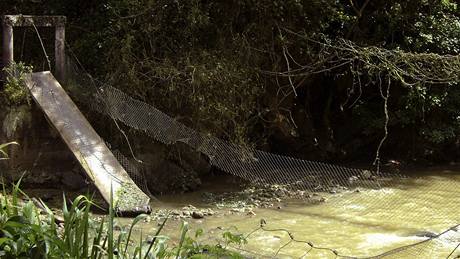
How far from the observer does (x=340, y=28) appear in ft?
25.8

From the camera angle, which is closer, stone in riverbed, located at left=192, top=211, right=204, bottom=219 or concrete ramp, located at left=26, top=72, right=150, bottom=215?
concrete ramp, located at left=26, top=72, right=150, bottom=215

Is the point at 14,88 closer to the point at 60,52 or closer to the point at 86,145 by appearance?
the point at 60,52

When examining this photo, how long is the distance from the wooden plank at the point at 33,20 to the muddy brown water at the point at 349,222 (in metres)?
2.28

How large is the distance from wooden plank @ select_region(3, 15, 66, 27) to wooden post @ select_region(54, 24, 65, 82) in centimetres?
6

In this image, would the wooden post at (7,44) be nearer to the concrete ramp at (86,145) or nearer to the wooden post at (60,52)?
the concrete ramp at (86,145)

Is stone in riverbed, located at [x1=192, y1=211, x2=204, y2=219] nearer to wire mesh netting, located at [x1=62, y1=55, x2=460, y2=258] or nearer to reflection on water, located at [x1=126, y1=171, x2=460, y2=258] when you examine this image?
reflection on water, located at [x1=126, y1=171, x2=460, y2=258]

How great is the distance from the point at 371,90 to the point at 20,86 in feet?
15.8

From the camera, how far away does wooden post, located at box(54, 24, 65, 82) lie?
661 cm

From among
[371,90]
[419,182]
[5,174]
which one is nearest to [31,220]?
[5,174]

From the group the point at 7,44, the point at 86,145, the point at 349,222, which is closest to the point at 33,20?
the point at 7,44

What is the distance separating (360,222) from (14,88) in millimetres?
3773

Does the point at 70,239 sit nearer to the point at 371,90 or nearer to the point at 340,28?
the point at 340,28

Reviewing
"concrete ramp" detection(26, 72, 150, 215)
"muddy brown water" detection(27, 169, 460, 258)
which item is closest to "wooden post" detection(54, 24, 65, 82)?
"concrete ramp" detection(26, 72, 150, 215)

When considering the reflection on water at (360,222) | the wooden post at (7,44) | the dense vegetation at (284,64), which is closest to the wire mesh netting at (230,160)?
the reflection on water at (360,222)
